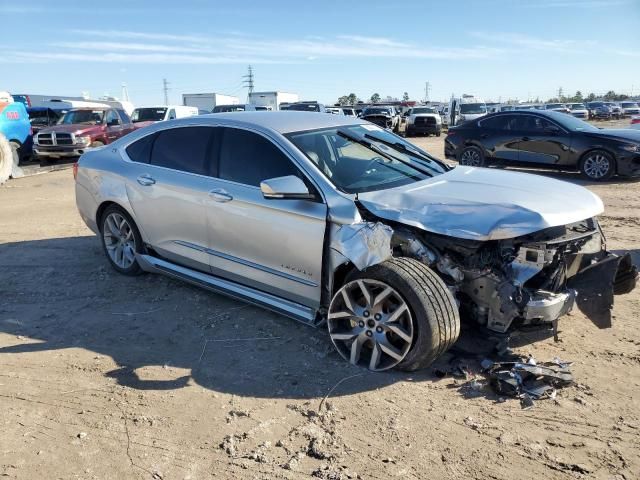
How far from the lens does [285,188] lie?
3732mm

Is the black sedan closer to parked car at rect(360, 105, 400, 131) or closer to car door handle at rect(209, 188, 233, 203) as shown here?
car door handle at rect(209, 188, 233, 203)

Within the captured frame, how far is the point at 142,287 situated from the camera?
5.41 meters

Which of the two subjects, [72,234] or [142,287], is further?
[72,234]

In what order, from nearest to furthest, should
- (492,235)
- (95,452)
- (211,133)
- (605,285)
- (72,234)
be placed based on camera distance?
(95,452) < (492,235) < (605,285) < (211,133) < (72,234)

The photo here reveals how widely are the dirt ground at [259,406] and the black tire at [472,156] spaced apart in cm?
822

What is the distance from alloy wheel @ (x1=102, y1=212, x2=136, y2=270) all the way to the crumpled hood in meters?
2.81

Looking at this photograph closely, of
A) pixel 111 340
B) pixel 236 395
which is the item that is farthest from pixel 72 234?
pixel 236 395

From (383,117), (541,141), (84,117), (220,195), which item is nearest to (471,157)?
(541,141)

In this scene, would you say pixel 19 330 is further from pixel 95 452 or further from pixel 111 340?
pixel 95 452

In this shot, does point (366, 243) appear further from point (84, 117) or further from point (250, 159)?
point (84, 117)

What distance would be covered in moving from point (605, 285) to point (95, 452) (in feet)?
11.0

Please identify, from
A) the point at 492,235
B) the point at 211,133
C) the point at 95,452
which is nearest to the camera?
the point at 95,452

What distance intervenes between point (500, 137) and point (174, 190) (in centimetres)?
956

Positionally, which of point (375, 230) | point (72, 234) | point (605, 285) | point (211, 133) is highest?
point (211, 133)
